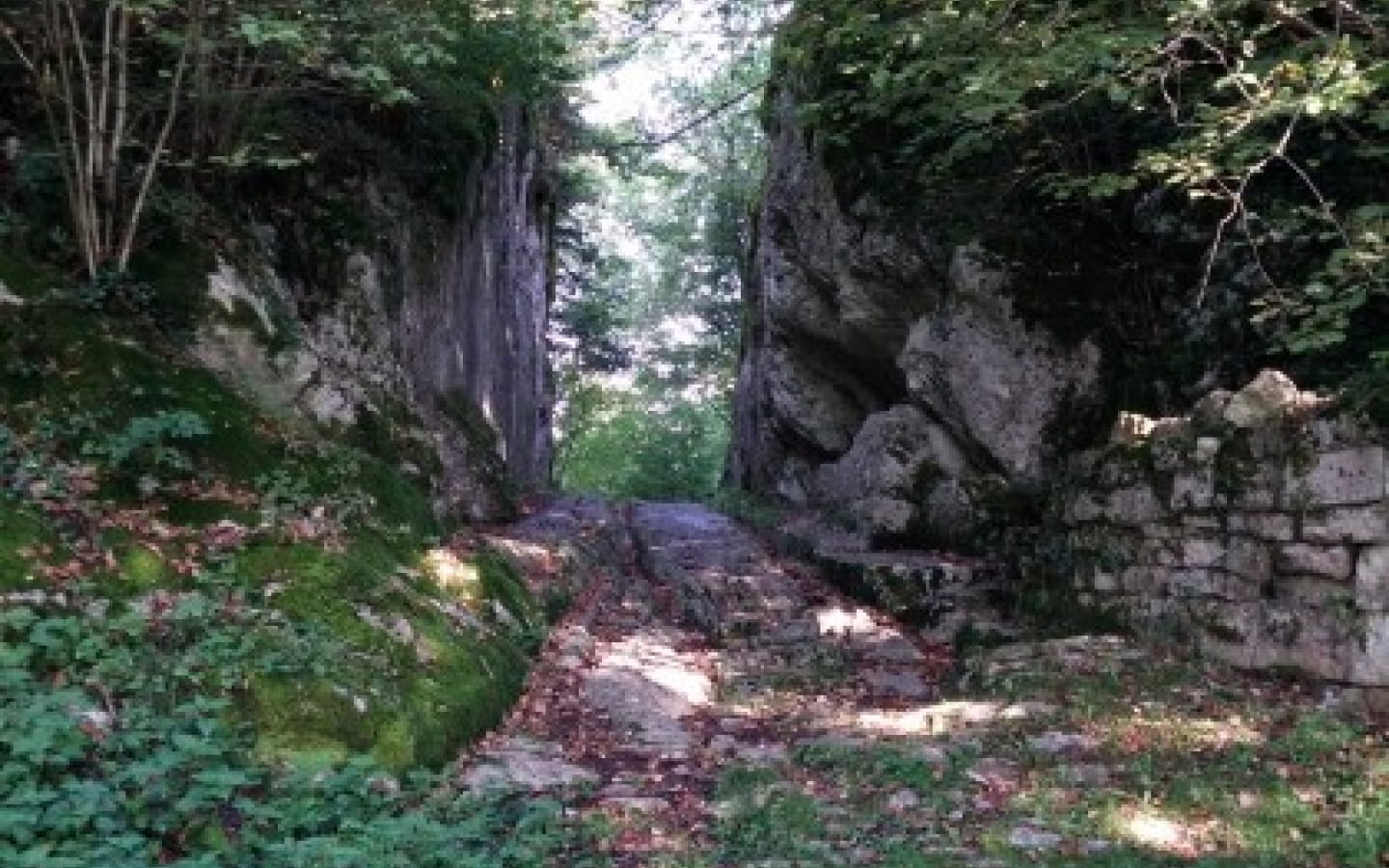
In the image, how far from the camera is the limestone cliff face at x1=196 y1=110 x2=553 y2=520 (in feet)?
28.6

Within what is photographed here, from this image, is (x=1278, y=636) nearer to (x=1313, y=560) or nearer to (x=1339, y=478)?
(x=1313, y=560)

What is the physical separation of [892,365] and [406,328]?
6.50 meters

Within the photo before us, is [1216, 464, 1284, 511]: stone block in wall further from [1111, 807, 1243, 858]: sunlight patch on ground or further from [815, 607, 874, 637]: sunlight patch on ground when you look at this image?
[815, 607, 874, 637]: sunlight patch on ground

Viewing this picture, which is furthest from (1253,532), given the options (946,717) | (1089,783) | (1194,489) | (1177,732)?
(1089,783)

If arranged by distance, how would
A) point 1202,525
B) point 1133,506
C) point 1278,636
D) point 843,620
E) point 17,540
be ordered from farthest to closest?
point 843,620
point 1133,506
point 1202,525
point 1278,636
point 17,540

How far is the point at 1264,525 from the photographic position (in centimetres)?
707

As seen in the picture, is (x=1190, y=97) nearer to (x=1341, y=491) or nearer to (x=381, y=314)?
(x=1341, y=491)

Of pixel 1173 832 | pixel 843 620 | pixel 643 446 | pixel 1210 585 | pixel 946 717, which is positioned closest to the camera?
pixel 1173 832

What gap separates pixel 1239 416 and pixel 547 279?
23.3m

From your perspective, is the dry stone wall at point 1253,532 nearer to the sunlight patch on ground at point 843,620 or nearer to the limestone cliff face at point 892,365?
the sunlight patch on ground at point 843,620

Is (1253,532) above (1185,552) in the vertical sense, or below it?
above

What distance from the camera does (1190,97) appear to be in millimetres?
8445

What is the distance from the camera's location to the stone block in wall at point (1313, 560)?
6.43 metres

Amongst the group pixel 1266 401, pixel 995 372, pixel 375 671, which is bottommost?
pixel 375 671
